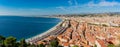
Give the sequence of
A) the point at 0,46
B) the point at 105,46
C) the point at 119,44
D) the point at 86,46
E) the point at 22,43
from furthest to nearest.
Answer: the point at 86,46, the point at 22,43, the point at 0,46, the point at 105,46, the point at 119,44

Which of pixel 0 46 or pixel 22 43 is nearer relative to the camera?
pixel 0 46

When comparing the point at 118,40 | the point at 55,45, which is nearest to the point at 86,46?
the point at 55,45

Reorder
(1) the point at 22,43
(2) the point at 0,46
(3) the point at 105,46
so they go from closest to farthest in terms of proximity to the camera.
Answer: (3) the point at 105,46
(2) the point at 0,46
(1) the point at 22,43

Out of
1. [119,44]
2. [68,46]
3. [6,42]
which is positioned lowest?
[68,46]

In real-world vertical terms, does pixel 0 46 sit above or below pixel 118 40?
below

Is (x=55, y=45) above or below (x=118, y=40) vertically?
below

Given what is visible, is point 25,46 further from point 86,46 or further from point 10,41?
point 86,46

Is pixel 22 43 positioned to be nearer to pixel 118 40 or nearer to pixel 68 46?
pixel 68 46

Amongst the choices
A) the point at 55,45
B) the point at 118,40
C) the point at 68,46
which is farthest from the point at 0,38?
the point at 118,40

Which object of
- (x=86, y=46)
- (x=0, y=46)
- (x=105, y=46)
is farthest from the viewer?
(x=86, y=46)
